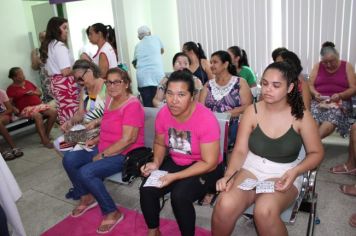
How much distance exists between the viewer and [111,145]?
2588 mm

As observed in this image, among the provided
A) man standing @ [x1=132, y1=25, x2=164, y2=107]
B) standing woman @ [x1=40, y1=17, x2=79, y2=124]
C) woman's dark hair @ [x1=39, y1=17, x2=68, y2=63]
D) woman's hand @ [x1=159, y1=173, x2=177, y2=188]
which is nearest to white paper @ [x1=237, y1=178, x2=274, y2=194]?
woman's hand @ [x1=159, y1=173, x2=177, y2=188]

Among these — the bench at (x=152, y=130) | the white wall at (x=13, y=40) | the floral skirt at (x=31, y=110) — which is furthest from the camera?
the white wall at (x=13, y=40)

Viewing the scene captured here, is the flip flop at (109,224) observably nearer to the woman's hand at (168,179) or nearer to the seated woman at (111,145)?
the seated woman at (111,145)

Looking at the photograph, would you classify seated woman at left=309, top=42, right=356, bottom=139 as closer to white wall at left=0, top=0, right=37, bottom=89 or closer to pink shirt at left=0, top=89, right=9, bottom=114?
pink shirt at left=0, top=89, right=9, bottom=114

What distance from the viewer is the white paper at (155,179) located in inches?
81.2

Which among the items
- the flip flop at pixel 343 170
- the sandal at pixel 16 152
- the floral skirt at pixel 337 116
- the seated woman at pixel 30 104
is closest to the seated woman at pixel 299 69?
the floral skirt at pixel 337 116

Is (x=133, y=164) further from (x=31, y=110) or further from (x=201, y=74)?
(x=31, y=110)

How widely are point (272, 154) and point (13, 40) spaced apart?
4963 mm

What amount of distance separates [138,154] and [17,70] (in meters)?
3.25

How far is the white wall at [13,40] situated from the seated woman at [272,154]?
15.0 feet

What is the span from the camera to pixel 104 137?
2.69 meters

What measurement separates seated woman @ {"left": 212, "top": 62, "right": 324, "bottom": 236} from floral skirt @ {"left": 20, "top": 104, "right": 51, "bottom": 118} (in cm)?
348

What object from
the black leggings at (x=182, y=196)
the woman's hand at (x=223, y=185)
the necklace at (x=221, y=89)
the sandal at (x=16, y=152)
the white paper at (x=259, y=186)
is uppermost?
the necklace at (x=221, y=89)

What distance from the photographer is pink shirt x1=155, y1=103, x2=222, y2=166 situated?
6.97 ft
